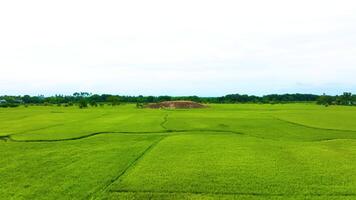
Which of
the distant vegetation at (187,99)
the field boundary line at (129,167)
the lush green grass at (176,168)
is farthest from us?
the distant vegetation at (187,99)

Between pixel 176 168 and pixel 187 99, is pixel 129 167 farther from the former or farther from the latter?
pixel 187 99

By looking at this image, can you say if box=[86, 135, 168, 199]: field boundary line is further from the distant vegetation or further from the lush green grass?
the distant vegetation

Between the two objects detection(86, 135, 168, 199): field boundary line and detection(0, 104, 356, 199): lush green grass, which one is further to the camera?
detection(86, 135, 168, 199): field boundary line

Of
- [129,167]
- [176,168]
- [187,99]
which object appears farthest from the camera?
[187,99]

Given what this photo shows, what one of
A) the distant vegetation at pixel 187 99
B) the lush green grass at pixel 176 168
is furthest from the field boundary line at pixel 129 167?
the distant vegetation at pixel 187 99

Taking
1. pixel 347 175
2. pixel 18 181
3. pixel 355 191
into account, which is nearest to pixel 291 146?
pixel 347 175

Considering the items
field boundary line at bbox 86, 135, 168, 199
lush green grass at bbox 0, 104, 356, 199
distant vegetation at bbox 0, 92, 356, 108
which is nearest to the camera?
lush green grass at bbox 0, 104, 356, 199

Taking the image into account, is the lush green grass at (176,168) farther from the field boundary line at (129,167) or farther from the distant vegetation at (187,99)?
the distant vegetation at (187,99)

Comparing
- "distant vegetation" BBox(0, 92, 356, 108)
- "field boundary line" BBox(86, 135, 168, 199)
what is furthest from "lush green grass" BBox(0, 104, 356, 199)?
"distant vegetation" BBox(0, 92, 356, 108)

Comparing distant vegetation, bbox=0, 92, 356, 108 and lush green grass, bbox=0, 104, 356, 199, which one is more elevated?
distant vegetation, bbox=0, 92, 356, 108

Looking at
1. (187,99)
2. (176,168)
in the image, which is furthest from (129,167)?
(187,99)

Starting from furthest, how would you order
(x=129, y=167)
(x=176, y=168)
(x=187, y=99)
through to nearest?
(x=187, y=99) → (x=129, y=167) → (x=176, y=168)

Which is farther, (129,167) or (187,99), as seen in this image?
(187,99)
